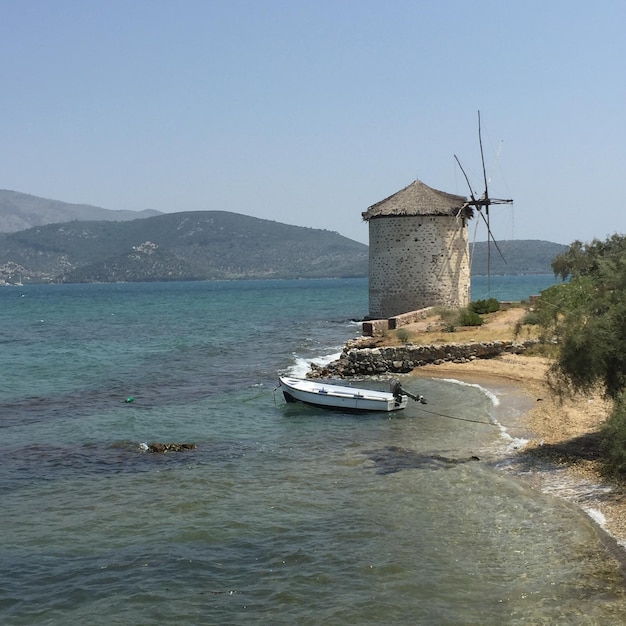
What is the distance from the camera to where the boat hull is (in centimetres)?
2086

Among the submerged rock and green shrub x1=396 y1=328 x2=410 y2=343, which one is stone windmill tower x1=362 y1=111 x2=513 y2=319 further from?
the submerged rock

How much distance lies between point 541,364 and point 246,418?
10.6m

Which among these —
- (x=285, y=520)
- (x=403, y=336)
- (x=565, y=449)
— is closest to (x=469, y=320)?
(x=403, y=336)

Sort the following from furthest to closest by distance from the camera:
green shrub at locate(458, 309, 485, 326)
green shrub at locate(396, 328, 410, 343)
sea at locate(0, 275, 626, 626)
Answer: green shrub at locate(458, 309, 485, 326) → green shrub at locate(396, 328, 410, 343) → sea at locate(0, 275, 626, 626)

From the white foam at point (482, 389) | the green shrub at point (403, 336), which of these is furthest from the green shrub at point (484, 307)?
the white foam at point (482, 389)

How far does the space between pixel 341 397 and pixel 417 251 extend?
62.1 feet

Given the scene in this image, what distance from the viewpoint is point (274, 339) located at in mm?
43625

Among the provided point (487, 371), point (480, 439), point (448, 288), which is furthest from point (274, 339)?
point (480, 439)

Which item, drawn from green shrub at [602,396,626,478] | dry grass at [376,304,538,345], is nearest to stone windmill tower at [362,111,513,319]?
dry grass at [376,304,538,345]

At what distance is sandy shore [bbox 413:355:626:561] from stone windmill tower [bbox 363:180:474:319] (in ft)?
49.8

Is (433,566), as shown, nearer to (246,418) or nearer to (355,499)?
(355,499)

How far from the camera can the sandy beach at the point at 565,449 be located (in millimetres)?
11961

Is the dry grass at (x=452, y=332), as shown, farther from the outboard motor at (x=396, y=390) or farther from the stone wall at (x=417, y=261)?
the outboard motor at (x=396, y=390)

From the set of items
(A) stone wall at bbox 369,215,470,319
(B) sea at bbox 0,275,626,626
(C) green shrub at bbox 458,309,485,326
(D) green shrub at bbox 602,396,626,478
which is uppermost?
(A) stone wall at bbox 369,215,470,319
